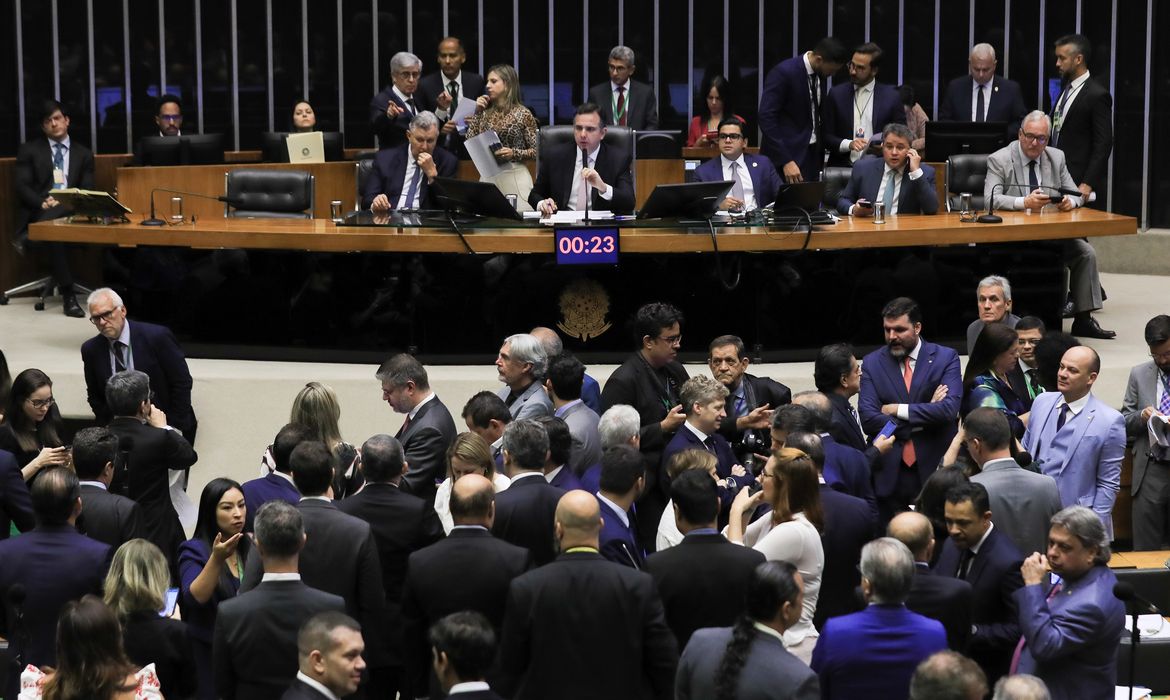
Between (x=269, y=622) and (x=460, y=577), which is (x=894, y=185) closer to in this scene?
(x=460, y=577)

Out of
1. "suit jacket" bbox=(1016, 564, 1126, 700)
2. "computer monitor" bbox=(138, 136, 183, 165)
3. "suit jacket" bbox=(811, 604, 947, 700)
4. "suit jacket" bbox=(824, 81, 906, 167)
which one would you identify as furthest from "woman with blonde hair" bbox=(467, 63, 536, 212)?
"suit jacket" bbox=(811, 604, 947, 700)

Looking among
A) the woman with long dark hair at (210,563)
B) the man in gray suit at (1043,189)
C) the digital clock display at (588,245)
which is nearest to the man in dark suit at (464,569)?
the woman with long dark hair at (210,563)

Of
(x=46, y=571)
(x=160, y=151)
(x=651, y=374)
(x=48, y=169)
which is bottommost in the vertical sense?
(x=46, y=571)

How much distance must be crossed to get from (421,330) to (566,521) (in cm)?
461

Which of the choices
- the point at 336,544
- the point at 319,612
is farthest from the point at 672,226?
the point at 319,612

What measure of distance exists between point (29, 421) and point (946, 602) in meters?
3.85

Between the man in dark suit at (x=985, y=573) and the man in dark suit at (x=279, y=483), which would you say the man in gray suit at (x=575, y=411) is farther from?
the man in dark suit at (x=985, y=573)

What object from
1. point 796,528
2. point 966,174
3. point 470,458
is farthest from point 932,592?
point 966,174

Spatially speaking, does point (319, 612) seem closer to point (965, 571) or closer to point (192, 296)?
point (965, 571)

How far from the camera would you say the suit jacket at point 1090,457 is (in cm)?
632

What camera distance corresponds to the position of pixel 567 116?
46.9 feet

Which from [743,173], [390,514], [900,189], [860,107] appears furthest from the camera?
[860,107]

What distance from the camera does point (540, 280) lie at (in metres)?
8.95

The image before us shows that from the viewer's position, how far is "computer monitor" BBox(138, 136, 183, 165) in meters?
12.0
